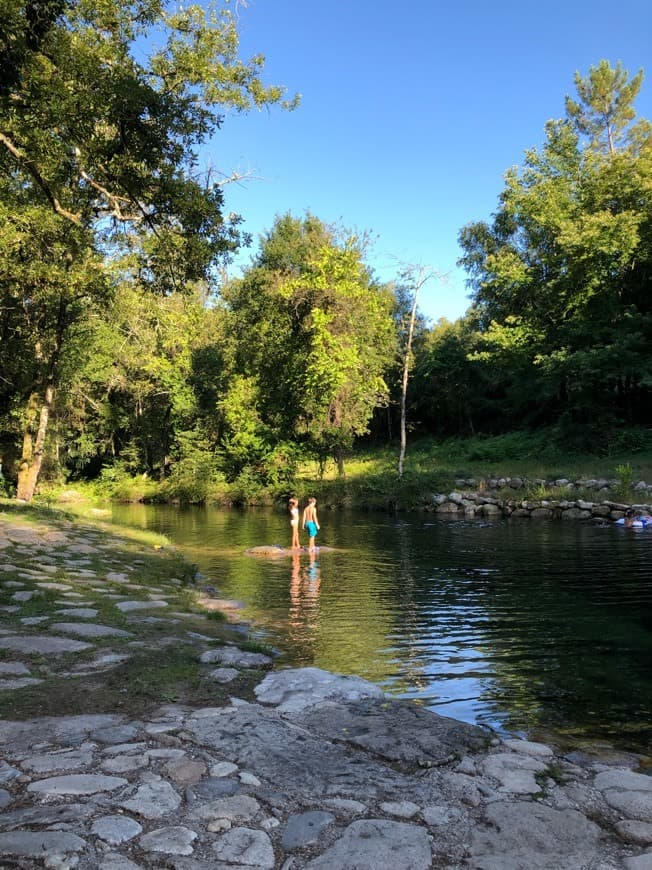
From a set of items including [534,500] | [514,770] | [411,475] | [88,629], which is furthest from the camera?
[411,475]

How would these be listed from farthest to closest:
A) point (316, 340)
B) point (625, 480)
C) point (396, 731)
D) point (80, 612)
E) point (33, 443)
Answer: point (316, 340) < point (625, 480) < point (33, 443) < point (80, 612) < point (396, 731)

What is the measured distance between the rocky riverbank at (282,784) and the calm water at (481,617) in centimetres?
127

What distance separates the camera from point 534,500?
23.3 meters

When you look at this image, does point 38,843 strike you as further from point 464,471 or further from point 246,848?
point 464,471

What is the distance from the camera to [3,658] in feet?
15.7

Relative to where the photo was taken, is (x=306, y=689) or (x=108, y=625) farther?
(x=108, y=625)

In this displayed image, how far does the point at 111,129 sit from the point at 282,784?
9.02 m

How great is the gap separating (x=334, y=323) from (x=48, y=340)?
16.8 meters

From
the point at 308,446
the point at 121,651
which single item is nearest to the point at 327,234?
the point at 308,446

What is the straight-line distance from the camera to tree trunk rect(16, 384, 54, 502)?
17844 mm

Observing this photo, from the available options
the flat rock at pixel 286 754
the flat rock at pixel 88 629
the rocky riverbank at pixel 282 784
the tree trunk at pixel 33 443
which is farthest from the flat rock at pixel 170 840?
the tree trunk at pixel 33 443

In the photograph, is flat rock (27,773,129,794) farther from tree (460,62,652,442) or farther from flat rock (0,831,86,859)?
tree (460,62,652,442)

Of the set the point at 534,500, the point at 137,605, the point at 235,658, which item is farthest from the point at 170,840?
the point at 534,500

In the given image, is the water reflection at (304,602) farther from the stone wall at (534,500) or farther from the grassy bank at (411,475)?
the grassy bank at (411,475)
